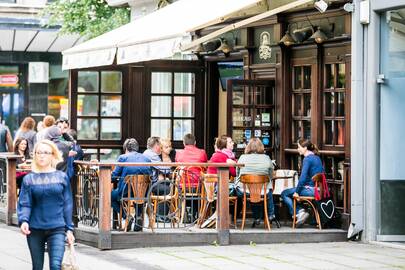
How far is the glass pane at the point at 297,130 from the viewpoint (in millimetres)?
18547

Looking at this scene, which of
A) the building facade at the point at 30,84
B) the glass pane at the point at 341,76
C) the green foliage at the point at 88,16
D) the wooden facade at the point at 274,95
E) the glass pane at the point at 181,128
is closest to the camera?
the glass pane at the point at 341,76

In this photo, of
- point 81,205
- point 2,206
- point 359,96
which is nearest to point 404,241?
point 359,96

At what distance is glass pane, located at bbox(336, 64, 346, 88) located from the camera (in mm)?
17328

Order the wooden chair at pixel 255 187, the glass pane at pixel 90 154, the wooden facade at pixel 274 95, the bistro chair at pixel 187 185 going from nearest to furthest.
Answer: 1. the bistro chair at pixel 187 185
2. the wooden chair at pixel 255 187
3. the wooden facade at pixel 274 95
4. the glass pane at pixel 90 154

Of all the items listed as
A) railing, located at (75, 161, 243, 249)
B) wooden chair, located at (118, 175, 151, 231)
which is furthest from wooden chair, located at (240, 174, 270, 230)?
wooden chair, located at (118, 175, 151, 231)

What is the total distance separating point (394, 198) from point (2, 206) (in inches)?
289

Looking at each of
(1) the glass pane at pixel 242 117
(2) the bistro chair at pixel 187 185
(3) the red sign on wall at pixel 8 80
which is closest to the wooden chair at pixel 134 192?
(2) the bistro chair at pixel 187 185

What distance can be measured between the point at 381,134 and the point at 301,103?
236 cm

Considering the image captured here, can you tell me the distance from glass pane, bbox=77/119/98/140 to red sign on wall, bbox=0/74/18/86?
16.8m

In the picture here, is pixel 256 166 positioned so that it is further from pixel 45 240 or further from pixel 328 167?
pixel 45 240

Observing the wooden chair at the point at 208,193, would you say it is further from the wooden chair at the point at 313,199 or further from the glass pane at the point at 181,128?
the glass pane at the point at 181,128

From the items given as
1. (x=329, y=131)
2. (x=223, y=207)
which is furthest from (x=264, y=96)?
(x=223, y=207)

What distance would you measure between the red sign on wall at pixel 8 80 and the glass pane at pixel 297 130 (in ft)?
65.8

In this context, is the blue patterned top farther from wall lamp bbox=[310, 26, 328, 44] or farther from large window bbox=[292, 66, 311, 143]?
large window bbox=[292, 66, 311, 143]
